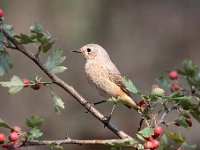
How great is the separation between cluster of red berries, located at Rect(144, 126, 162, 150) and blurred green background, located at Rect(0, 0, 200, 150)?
5300 millimetres

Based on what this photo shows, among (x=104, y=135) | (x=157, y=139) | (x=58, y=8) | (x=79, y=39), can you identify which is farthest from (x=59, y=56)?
(x=58, y=8)

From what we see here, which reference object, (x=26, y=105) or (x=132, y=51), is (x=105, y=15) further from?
(x=26, y=105)

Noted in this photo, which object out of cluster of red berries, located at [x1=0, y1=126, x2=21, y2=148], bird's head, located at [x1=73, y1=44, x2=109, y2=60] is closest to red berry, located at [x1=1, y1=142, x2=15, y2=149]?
cluster of red berries, located at [x1=0, y1=126, x2=21, y2=148]

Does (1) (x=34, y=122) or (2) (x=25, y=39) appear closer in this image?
(1) (x=34, y=122)

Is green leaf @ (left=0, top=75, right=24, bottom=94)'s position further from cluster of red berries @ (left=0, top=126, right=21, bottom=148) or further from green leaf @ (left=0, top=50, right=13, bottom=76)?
cluster of red berries @ (left=0, top=126, right=21, bottom=148)

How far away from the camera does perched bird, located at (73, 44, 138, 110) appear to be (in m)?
3.81

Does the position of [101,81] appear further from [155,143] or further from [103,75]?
[155,143]

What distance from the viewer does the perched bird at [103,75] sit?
3809 millimetres

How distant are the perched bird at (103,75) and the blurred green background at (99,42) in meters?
3.56

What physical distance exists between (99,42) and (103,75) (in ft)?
14.9

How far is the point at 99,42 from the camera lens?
847 cm

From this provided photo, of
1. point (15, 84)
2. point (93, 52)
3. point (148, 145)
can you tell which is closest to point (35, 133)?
point (15, 84)


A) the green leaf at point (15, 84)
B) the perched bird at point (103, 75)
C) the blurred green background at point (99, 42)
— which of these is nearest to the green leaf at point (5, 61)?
the green leaf at point (15, 84)

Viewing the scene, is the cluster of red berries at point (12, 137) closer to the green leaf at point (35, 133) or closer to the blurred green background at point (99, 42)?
the green leaf at point (35, 133)
